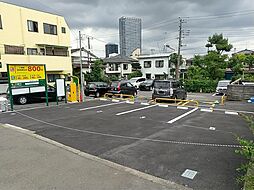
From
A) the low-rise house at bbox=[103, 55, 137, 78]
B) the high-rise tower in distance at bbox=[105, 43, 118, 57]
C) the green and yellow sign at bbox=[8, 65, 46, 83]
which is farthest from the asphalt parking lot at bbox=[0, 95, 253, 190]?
the high-rise tower in distance at bbox=[105, 43, 118, 57]

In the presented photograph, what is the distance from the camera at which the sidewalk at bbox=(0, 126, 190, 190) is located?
11.1 feet

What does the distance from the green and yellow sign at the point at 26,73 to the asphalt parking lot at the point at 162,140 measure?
312cm

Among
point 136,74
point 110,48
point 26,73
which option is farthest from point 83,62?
point 26,73

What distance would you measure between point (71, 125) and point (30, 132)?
4.89ft

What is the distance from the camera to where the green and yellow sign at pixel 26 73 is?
11533mm

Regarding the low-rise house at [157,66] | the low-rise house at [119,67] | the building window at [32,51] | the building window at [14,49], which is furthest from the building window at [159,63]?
the building window at [14,49]

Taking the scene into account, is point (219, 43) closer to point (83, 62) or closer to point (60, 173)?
point (83, 62)

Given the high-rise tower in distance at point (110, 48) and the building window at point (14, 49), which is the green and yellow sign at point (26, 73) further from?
the high-rise tower in distance at point (110, 48)

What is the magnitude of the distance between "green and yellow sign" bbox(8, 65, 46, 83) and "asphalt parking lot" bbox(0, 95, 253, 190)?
10.2ft

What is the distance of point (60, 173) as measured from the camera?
3850mm

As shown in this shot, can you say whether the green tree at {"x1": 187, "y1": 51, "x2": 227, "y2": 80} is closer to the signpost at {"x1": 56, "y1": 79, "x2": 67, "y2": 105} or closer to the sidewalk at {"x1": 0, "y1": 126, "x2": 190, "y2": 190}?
the signpost at {"x1": 56, "y1": 79, "x2": 67, "y2": 105}

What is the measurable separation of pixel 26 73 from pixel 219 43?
82.0 ft

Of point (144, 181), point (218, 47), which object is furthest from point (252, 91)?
point (144, 181)

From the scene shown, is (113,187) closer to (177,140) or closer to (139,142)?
(139,142)
